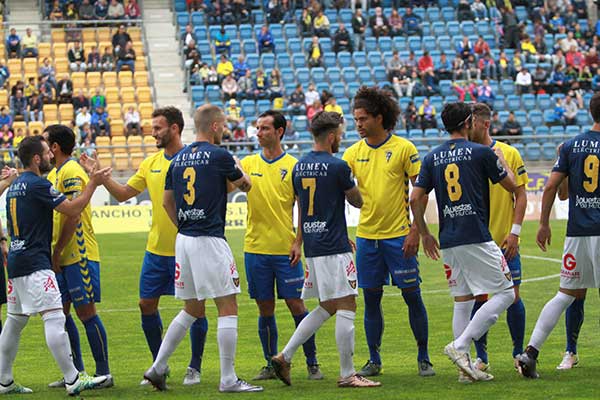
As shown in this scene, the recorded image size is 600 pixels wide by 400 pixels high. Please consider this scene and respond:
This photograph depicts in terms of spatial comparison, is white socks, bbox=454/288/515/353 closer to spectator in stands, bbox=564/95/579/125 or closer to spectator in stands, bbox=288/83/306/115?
spectator in stands, bbox=288/83/306/115

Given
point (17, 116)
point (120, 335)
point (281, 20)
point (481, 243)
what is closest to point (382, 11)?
point (281, 20)

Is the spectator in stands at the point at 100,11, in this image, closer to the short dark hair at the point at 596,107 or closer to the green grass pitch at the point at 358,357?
the green grass pitch at the point at 358,357

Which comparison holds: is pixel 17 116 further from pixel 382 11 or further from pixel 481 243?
pixel 481 243

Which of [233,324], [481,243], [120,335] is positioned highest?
[481,243]

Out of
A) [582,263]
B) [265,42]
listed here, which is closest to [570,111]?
[265,42]

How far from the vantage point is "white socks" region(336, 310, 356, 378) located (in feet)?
30.4

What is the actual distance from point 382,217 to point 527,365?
73.6 inches

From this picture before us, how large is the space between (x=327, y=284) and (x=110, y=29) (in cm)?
3224

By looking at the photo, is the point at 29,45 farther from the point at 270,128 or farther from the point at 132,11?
the point at 270,128

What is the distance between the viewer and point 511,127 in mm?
34875

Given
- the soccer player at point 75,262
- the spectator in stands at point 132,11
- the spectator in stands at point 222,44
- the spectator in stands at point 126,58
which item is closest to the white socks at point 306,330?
the soccer player at point 75,262

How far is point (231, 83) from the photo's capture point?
3628 cm

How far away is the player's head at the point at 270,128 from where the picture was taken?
1019cm

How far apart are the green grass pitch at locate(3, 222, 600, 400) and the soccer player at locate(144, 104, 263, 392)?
339mm
